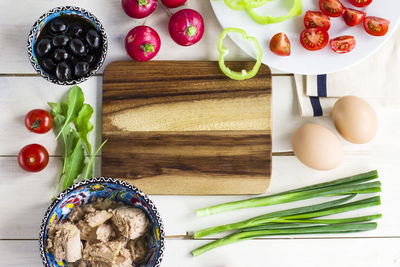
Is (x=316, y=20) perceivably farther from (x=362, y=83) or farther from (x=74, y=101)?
(x=74, y=101)

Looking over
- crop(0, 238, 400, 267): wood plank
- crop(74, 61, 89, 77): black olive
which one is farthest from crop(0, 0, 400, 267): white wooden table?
crop(74, 61, 89, 77): black olive

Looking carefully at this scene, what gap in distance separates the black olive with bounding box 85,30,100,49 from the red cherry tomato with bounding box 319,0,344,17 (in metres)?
0.53

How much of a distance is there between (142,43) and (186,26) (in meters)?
0.11

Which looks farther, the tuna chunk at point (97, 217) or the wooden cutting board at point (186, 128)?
the wooden cutting board at point (186, 128)

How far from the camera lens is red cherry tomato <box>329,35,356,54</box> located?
0.97m

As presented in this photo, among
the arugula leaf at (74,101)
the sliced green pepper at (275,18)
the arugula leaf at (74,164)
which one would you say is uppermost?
the sliced green pepper at (275,18)

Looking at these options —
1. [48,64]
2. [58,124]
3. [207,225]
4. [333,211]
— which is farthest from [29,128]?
[333,211]

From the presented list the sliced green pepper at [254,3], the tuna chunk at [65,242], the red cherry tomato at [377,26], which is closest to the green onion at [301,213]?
the tuna chunk at [65,242]

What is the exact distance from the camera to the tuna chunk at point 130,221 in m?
0.87

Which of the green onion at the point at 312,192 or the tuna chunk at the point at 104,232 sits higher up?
the green onion at the point at 312,192

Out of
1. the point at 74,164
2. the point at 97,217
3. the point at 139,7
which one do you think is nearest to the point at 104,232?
the point at 97,217

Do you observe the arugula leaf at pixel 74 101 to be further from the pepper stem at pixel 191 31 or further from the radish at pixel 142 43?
the pepper stem at pixel 191 31

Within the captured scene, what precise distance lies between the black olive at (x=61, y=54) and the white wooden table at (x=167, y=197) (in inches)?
4.7

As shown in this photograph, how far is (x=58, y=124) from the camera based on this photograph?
3.31 feet
